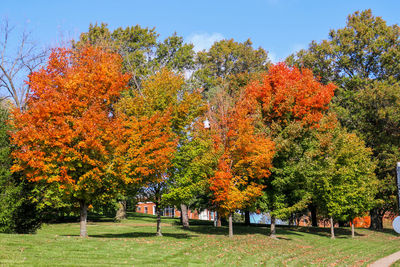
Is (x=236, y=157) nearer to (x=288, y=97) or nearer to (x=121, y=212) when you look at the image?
(x=288, y=97)

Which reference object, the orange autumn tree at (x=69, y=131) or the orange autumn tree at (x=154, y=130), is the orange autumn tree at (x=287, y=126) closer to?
the orange autumn tree at (x=154, y=130)

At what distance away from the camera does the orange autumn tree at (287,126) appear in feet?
90.4

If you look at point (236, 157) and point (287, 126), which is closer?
point (236, 157)

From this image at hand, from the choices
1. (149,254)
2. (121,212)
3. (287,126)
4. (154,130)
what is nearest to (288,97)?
(287,126)

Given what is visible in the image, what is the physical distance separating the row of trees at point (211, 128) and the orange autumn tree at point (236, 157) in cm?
9

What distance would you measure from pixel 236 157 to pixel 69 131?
37.1 ft

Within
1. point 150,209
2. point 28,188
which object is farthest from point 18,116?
point 150,209

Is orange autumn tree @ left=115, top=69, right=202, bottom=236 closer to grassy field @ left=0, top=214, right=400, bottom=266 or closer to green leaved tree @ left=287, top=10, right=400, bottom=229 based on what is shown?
grassy field @ left=0, top=214, right=400, bottom=266

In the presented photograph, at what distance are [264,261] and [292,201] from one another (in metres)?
13.2

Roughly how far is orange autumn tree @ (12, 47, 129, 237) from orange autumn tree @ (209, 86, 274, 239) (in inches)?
281

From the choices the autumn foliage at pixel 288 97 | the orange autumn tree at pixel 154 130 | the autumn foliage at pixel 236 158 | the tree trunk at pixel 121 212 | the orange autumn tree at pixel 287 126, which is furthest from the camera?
the tree trunk at pixel 121 212

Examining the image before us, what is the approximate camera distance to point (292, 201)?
2919cm

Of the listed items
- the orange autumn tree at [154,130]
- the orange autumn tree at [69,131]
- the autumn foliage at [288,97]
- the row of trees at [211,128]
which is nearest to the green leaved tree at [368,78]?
the row of trees at [211,128]

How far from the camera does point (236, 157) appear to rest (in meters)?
25.1
